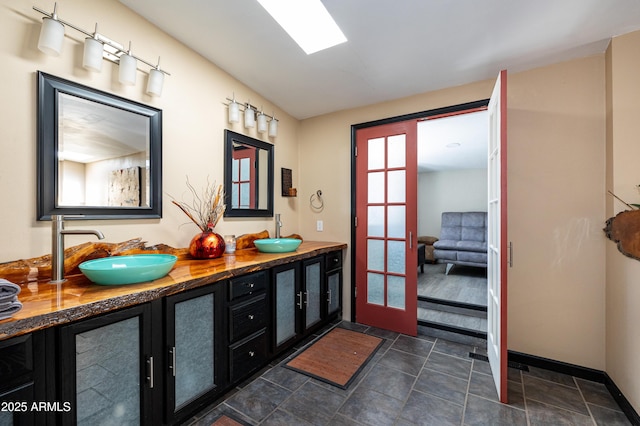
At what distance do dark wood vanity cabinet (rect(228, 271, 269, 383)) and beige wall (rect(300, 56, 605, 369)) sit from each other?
201 cm

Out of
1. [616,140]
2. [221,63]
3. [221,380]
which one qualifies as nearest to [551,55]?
[616,140]

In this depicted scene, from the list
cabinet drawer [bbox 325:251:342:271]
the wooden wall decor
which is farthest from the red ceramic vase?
the wooden wall decor

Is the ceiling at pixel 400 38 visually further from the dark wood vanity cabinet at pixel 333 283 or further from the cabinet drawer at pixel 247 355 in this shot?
the cabinet drawer at pixel 247 355

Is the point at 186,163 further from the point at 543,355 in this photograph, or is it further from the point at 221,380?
the point at 543,355

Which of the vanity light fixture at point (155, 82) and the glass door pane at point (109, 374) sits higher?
the vanity light fixture at point (155, 82)

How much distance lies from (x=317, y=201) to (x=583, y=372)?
267 centimetres

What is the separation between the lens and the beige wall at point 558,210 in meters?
1.97

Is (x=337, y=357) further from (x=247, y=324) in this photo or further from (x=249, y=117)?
→ (x=249, y=117)

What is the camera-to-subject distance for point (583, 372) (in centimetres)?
198

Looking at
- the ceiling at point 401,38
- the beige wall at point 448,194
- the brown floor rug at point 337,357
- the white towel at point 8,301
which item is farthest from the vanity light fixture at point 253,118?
the beige wall at point 448,194

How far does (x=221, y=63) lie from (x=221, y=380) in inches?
93.7

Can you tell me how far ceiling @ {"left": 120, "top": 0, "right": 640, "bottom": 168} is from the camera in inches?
63.4

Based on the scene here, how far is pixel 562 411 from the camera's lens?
1.65m

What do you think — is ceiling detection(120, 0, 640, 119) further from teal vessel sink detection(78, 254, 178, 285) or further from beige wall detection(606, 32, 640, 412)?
teal vessel sink detection(78, 254, 178, 285)
